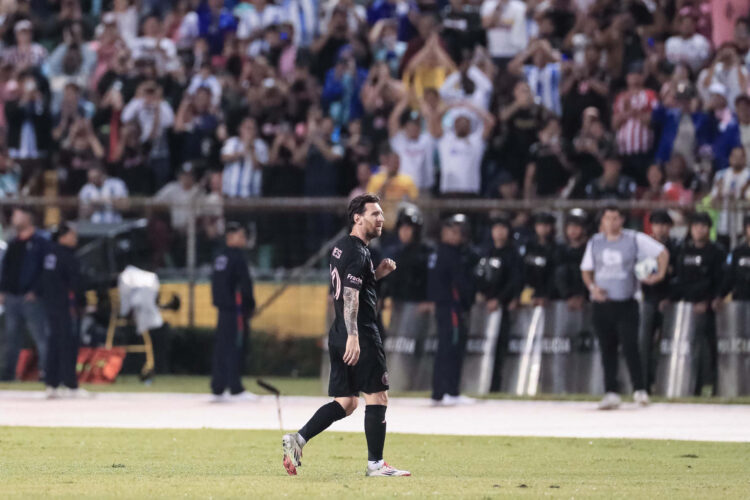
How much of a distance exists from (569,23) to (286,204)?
22.5ft

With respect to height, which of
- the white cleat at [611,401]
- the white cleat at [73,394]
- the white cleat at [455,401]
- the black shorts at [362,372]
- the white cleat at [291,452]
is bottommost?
the white cleat at [73,394]

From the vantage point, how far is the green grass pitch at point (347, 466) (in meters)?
10.5

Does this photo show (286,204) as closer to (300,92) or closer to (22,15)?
(300,92)

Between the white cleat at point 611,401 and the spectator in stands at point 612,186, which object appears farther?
the spectator in stands at point 612,186

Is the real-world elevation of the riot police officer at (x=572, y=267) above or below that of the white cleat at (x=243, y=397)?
above

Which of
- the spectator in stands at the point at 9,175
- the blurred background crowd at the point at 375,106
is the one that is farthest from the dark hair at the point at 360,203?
the spectator in stands at the point at 9,175

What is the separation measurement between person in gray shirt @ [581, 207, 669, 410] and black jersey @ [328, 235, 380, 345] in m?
7.44

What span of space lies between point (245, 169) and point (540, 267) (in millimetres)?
6875

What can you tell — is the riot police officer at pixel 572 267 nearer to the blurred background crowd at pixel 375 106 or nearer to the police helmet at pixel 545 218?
the police helmet at pixel 545 218

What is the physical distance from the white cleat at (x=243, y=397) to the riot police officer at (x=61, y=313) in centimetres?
213

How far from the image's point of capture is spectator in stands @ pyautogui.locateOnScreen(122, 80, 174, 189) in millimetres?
27328

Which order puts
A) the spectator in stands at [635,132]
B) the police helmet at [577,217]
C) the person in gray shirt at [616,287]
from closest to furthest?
the person in gray shirt at [616,287], the police helmet at [577,217], the spectator in stands at [635,132]

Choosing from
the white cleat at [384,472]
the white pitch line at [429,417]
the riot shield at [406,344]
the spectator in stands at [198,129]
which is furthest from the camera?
the spectator in stands at [198,129]

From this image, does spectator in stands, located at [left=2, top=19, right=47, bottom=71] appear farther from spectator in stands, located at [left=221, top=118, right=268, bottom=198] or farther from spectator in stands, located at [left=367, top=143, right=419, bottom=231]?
spectator in stands, located at [left=367, top=143, right=419, bottom=231]
